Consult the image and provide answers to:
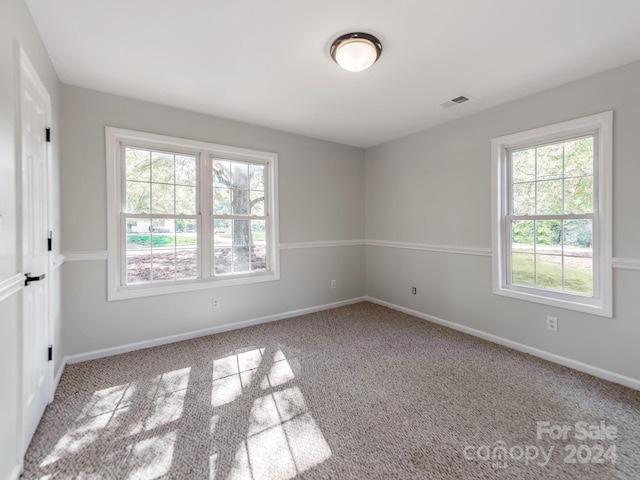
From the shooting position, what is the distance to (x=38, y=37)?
1889 millimetres

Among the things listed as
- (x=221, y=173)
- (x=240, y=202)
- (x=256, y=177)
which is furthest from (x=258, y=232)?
(x=221, y=173)

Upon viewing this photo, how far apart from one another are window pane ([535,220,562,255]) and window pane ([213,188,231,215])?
3.36 metres

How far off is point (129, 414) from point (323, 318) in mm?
2358

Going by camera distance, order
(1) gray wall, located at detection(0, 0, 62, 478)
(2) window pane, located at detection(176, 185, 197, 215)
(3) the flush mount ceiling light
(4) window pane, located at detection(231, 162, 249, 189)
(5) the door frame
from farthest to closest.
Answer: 1. (4) window pane, located at detection(231, 162, 249, 189)
2. (2) window pane, located at detection(176, 185, 197, 215)
3. (3) the flush mount ceiling light
4. (5) the door frame
5. (1) gray wall, located at detection(0, 0, 62, 478)

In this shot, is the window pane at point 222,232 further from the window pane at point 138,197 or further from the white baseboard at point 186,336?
the white baseboard at point 186,336

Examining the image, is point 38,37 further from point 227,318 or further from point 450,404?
point 450,404

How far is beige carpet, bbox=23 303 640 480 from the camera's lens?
→ 1.50 meters

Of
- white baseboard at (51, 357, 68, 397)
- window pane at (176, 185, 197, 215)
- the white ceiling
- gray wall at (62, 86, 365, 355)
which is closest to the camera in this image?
the white ceiling

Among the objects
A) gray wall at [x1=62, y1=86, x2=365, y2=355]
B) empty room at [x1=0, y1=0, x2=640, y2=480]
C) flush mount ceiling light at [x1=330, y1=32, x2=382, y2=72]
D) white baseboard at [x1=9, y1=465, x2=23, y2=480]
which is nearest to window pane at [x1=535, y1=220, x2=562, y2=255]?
empty room at [x1=0, y1=0, x2=640, y2=480]

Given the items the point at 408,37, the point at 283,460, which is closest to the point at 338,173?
the point at 408,37

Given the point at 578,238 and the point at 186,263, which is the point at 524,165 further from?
the point at 186,263

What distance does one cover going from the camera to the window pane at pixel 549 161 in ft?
8.87

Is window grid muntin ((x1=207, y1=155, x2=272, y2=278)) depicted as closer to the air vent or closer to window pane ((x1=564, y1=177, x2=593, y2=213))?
the air vent

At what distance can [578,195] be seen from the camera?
2.59 meters
